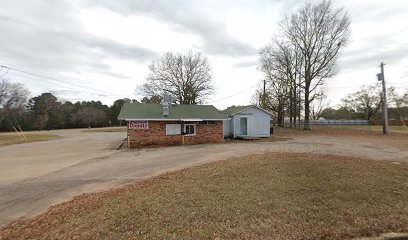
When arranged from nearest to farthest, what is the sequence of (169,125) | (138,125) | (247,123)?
(138,125)
(169,125)
(247,123)

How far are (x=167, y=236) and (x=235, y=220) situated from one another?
125cm

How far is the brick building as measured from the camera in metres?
19.8

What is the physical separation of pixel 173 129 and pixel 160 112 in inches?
80.7

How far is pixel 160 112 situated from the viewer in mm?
21797

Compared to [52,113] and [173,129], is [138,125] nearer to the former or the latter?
[173,129]

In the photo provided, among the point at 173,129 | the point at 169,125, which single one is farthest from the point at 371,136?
the point at 169,125

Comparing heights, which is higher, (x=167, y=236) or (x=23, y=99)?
(x=23, y=99)

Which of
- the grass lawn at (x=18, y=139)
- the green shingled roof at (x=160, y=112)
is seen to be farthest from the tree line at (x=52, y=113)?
the green shingled roof at (x=160, y=112)

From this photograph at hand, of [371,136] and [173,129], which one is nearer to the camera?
[173,129]

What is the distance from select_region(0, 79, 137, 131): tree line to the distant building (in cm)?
4864

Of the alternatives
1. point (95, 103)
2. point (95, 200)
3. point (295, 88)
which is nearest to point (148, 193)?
point (95, 200)

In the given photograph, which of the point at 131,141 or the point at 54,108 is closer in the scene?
the point at 131,141

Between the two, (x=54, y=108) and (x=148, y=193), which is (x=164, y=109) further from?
(x=54, y=108)

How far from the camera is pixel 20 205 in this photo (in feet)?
21.8
